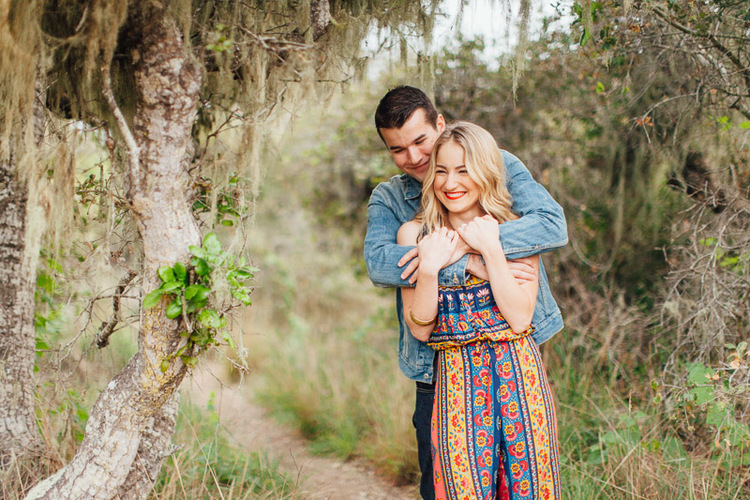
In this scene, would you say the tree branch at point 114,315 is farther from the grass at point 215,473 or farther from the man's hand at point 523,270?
the man's hand at point 523,270

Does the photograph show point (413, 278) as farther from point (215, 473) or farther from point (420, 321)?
point (215, 473)

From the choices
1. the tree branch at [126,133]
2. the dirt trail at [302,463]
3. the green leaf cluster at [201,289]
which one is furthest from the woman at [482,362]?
the dirt trail at [302,463]

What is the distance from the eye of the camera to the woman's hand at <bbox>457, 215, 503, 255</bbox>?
1.81 metres

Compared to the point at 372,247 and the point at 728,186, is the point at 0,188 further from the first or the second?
the point at 728,186

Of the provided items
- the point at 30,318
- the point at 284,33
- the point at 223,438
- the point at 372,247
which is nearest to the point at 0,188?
the point at 30,318

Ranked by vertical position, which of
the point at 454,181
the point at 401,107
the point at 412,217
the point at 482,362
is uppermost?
the point at 401,107

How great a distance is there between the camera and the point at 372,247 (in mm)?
2102

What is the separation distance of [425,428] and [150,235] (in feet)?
4.29

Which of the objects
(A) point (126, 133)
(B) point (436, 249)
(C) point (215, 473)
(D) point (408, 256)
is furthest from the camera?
(C) point (215, 473)

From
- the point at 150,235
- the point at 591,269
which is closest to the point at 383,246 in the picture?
the point at 150,235

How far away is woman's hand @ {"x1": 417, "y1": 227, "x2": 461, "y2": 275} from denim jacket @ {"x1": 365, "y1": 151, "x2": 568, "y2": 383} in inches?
2.4

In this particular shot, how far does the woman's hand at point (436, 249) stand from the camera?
1.81 meters

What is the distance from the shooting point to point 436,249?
6.03ft

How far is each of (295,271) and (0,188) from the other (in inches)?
203
